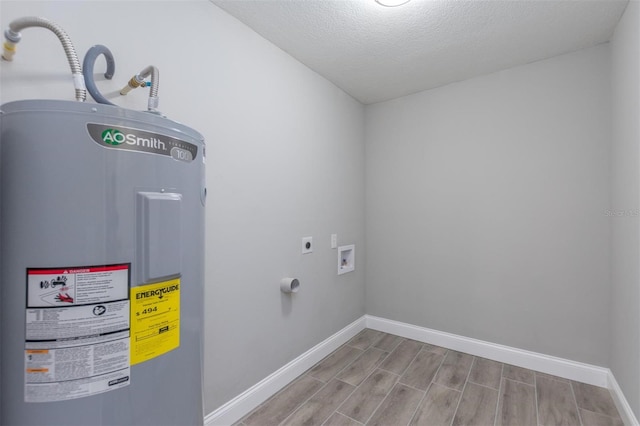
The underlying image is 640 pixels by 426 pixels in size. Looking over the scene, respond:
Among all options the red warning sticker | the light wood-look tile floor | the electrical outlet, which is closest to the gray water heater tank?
the red warning sticker

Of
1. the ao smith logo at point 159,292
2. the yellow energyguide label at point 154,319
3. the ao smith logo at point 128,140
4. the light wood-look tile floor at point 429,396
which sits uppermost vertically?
the ao smith logo at point 128,140

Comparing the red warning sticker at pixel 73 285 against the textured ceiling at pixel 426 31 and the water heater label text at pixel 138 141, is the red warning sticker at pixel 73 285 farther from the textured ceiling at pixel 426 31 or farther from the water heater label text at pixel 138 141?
the textured ceiling at pixel 426 31

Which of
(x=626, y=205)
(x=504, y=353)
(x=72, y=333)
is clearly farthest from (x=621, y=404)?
(x=72, y=333)

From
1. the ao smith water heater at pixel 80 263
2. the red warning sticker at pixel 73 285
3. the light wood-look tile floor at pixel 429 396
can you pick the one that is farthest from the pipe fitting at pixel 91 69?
the light wood-look tile floor at pixel 429 396

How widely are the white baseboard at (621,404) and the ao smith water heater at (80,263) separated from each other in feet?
7.80

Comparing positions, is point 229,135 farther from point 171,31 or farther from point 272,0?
point 272,0

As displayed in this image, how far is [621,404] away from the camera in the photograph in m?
1.71

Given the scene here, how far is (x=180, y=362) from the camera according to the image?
0.85m

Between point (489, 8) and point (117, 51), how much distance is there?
1997 mm

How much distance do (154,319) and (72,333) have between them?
0.17m

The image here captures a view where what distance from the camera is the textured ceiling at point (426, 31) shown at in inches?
64.7

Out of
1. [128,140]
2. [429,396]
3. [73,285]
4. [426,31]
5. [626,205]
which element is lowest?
[429,396]

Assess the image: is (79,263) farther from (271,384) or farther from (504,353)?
(504,353)

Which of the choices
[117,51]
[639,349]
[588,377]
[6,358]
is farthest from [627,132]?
[6,358]
